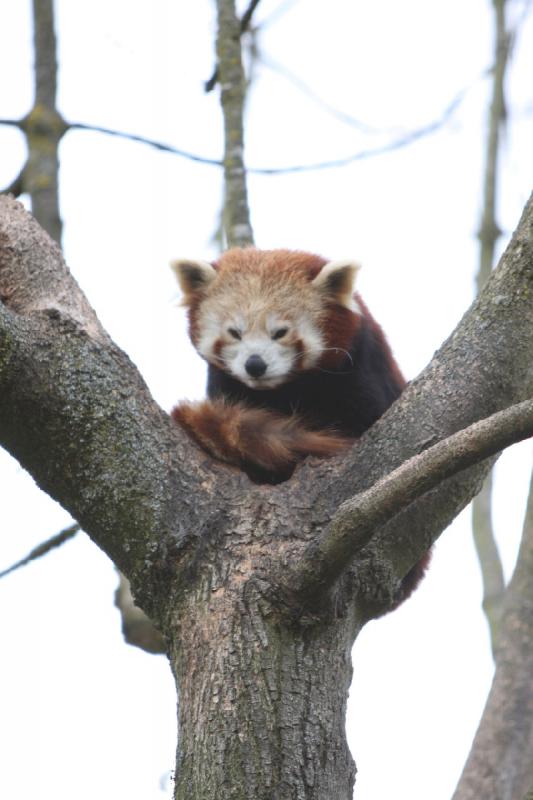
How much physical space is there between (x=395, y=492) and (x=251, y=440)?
90 centimetres

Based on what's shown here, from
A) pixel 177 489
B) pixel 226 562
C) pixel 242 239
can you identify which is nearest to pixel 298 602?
pixel 226 562

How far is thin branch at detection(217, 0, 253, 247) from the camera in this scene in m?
4.48

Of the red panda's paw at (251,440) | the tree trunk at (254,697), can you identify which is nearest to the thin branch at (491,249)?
the red panda's paw at (251,440)

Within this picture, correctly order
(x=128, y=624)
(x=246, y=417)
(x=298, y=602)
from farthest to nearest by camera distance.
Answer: (x=128, y=624), (x=246, y=417), (x=298, y=602)

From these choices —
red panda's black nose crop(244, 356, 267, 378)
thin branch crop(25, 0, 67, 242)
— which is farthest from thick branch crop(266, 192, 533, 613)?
thin branch crop(25, 0, 67, 242)

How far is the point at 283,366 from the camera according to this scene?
3.95m

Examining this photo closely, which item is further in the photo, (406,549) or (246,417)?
(246,417)

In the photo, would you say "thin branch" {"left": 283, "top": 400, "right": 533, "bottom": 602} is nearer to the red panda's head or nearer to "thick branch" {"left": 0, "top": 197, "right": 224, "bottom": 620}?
"thick branch" {"left": 0, "top": 197, "right": 224, "bottom": 620}

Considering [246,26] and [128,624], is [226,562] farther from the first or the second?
[246,26]

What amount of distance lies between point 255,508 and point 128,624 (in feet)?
4.69

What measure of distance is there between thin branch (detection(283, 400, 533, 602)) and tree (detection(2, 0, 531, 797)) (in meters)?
0.01

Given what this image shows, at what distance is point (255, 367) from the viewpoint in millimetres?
3881

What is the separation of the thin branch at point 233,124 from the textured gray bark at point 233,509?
1.77 metres

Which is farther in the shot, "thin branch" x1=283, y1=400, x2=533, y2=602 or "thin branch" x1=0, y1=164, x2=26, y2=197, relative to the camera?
"thin branch" x1=0, y1=164, x2=26, y2=197
